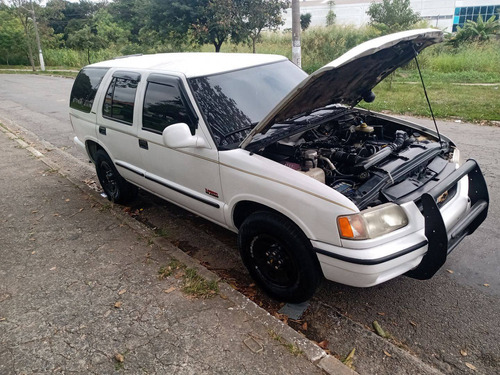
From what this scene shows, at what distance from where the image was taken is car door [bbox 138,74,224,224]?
3.42m

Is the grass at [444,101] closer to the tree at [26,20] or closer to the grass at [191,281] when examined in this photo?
the grass at [191,281]

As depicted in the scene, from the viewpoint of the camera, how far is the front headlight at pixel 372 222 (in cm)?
254

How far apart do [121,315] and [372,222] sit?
6.74ft

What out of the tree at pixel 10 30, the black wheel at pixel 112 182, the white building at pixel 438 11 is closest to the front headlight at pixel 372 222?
the black wheel at pixel 112 182

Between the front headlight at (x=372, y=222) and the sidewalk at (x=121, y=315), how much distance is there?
819 millimetres

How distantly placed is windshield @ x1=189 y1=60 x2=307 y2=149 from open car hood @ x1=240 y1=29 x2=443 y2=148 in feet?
1.03

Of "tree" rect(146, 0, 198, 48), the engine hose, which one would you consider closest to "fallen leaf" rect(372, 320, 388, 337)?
the engine hose

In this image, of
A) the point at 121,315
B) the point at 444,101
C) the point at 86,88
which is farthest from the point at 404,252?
the point at 444,101

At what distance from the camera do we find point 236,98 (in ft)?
11.9

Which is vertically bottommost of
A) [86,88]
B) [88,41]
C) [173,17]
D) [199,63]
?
[86,88]

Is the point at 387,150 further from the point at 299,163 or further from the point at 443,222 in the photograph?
the point at 443,222

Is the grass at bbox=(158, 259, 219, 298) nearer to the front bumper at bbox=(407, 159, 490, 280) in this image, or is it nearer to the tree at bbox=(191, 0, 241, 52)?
the front bumper at bbox=(407, 159, 490, 280)

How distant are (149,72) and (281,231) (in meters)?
2.26

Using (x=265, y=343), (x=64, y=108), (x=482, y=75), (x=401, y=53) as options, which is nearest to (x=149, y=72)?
(x=401, y=53)
